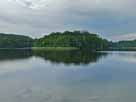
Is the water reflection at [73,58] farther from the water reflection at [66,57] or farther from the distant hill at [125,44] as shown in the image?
the distant hill at [125,44]

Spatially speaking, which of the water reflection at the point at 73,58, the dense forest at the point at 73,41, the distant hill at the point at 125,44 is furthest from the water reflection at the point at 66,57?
the distant hill at the point at 125,44

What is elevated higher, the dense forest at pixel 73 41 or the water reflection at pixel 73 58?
the dense forest at pixel 73 41

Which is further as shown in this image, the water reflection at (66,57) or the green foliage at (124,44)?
the green foliage at (124,44)

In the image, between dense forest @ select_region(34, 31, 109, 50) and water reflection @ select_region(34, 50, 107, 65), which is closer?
water reflection @ select_region(34, 50, 107, 65)

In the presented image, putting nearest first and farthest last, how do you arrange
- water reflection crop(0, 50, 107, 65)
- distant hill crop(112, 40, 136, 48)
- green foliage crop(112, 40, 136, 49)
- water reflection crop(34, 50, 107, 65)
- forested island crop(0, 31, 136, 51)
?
water reflection crop(34, 50, 107, 65)
water reflection crop(0, 50, 107, 65)
forested island crop(0, 31, 136, 51)
green foliage crop(112, 40, 136, 49)
distant hill crop(112, 40, 136, 48)

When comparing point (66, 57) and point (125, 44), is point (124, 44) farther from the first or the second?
point (66, 57)

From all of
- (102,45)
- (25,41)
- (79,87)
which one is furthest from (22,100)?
(25,41)

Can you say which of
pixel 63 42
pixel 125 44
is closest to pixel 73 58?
pixel 63 42

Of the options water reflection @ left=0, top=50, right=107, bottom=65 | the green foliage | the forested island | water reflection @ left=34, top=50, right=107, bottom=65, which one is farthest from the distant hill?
water reflection @ left=34, top=50, right=107, bottom=65

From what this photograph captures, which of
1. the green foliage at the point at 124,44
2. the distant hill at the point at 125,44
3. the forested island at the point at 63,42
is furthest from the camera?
the distant hill at the point at 125,44

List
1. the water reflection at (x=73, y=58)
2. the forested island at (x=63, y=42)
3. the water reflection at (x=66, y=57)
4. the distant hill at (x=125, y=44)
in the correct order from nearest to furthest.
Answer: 1. the water reflection at (x=73, y=58)
2. the water reflection at (x=66, y=57)
3. the forested island at (x=63, y=42)
4. the distant hill at (x=125, y=44)

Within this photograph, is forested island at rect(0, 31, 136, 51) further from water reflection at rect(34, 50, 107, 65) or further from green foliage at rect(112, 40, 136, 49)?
water reflection at rect(34, 50, 107, 65)

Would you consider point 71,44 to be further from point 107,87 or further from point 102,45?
point 107,87

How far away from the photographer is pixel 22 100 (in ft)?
39.7
